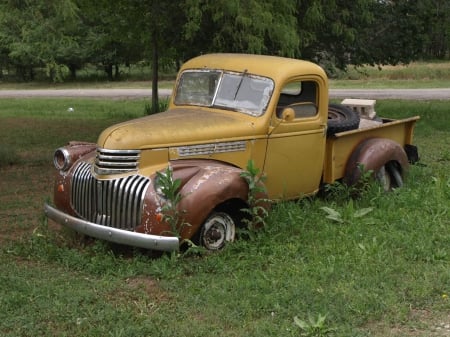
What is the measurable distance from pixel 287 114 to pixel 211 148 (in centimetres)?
84

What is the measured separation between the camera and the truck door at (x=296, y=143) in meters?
6.02

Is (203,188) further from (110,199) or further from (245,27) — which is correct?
(245,27)

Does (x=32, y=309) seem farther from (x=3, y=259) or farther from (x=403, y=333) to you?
(x=403, y=333)

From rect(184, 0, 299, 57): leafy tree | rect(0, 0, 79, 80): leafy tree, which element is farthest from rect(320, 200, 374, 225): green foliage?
rect(0, 0, 79, 80): leafy tree

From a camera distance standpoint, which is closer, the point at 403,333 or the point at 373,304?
the point at 403,333

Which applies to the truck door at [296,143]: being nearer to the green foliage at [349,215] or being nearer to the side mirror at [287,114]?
the side mirror at [287,114]

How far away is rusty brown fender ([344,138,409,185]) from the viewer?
22.4 feet

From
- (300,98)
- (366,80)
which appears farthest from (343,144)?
(366,80)

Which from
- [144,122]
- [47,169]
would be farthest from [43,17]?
[144,122]

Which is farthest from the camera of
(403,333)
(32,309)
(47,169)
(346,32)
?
(346,32)

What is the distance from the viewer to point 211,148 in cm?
561

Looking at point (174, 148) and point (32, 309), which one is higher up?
point (174, 148)

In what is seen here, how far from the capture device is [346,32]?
40.1ft

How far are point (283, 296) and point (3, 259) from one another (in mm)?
2464
